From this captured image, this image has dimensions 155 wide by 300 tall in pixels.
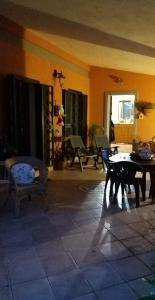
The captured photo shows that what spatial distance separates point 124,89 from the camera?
8828 mm

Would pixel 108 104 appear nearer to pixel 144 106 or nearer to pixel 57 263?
pixel 144 106

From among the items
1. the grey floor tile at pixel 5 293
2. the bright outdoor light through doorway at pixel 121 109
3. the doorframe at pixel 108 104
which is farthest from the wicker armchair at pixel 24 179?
the bright outdoor light through doorway at pixel 121 109

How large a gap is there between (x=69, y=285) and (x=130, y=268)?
0.58 meters

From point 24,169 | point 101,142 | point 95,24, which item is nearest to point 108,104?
point 101,142

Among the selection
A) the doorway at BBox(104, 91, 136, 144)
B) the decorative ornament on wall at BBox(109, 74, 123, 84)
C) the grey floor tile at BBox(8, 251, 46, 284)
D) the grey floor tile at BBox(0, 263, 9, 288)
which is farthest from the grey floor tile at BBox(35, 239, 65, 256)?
the doorway at BBox(104, 91, 136, 144)

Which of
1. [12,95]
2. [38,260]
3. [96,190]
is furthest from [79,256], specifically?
[12,95]

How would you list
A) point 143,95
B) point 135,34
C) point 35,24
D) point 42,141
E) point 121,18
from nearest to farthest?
point 121,18, point 135,34, point 35,24, point 42,141, point 143,95

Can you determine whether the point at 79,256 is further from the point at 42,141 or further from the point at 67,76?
the point at 67,76

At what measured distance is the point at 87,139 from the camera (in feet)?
29.3

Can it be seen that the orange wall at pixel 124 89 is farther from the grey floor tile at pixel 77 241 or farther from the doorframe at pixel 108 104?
the grey floor tile at pixel 77 241

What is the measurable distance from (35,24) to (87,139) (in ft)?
14.7

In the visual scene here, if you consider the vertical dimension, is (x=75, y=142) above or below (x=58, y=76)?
below

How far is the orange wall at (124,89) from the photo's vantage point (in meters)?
8.76

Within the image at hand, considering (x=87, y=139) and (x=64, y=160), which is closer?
(x=64, y=160)
